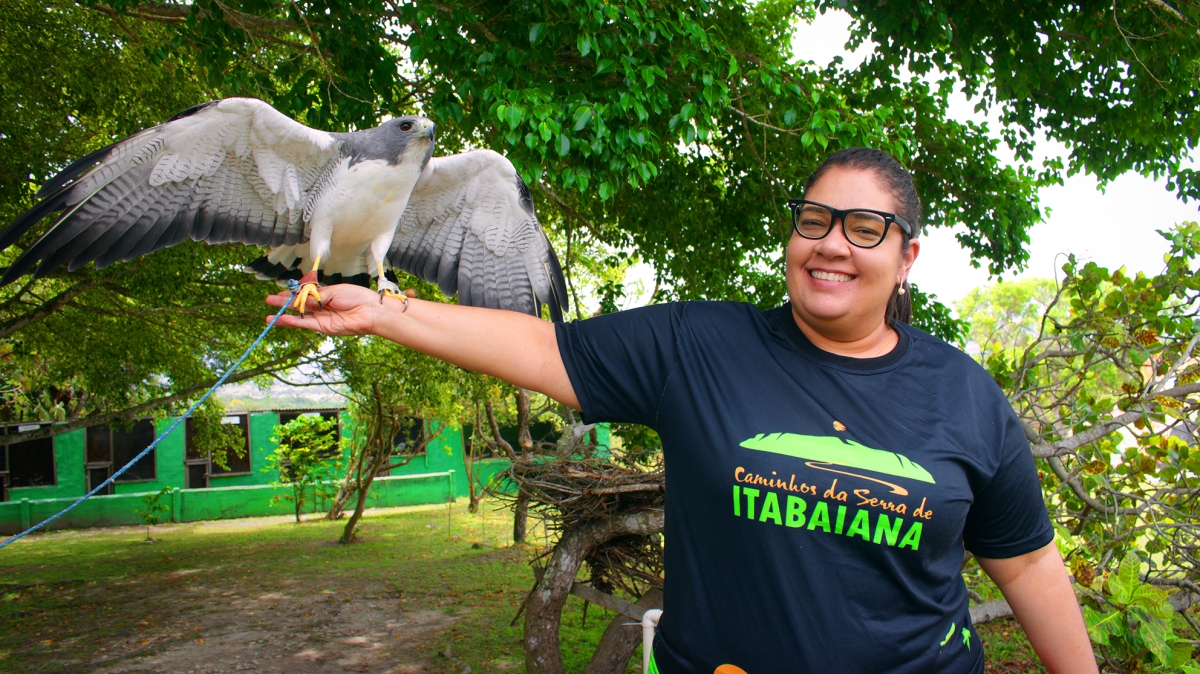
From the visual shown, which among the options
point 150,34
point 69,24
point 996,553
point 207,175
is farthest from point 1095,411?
point 150,34

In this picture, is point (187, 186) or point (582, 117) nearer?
point (187, 186)

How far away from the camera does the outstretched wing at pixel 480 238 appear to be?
288 centimetres

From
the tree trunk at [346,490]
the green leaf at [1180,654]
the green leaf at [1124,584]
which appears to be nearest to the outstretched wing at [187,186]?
the green leaf at [1124,584]

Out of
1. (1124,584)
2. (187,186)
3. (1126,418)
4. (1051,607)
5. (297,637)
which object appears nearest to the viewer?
→ (1051,607)

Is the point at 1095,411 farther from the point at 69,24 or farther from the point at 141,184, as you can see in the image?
the point at 69,24

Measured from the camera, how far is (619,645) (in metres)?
5.00

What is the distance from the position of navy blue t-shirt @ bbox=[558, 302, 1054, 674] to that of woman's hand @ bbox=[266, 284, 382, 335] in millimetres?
500

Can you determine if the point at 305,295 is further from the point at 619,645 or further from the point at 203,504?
the point at 203,504

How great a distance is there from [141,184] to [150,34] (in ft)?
17.1

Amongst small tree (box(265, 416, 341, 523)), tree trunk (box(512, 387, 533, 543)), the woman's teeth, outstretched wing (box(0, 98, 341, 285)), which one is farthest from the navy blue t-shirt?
small tree (box(265, 416, 341, 523))

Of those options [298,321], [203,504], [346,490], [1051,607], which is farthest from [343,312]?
[203,504]

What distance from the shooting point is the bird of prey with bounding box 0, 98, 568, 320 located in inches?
95.8

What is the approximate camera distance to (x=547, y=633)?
5.15m

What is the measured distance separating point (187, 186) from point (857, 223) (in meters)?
2.48
